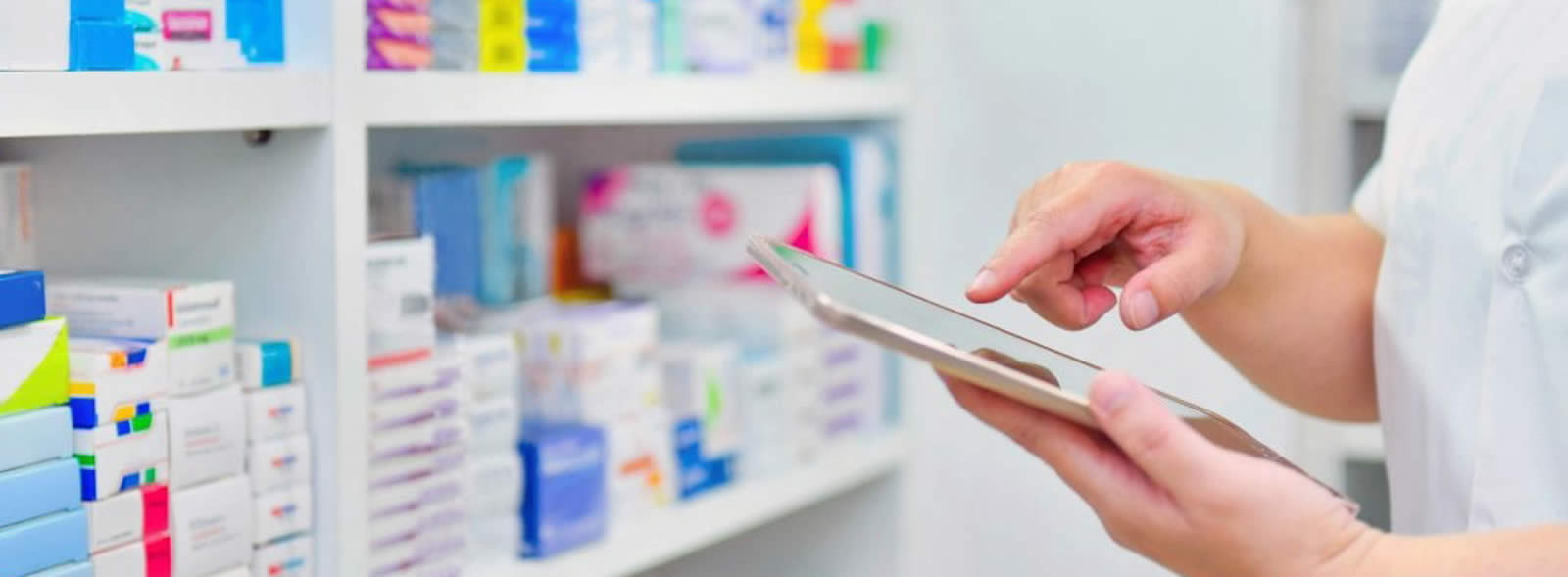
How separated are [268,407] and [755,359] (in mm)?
571

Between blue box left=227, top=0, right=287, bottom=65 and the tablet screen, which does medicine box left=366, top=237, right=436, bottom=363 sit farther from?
the tablet screen

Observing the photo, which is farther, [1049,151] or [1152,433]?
[1049,151]

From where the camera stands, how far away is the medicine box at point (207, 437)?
1000 millimetres

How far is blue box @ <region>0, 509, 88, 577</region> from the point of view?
0.89 meters

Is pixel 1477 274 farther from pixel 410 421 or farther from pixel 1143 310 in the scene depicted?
pixel 410 421

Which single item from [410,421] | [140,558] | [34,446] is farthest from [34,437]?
[410,421]

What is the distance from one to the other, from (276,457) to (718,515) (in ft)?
1.64

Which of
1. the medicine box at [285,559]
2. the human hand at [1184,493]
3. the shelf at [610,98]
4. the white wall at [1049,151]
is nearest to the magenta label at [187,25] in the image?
the shelf at [610,98]

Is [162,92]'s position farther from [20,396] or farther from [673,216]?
[673,216]

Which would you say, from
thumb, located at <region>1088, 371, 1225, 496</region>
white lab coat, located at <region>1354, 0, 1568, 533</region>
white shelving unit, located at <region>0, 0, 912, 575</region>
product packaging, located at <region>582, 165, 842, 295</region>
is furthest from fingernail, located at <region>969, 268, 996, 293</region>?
product packaging, located at <region>582, 165, 842, 295</region>

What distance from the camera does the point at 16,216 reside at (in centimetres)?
108

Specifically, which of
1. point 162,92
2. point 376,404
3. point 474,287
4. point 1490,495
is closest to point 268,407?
point 376,404

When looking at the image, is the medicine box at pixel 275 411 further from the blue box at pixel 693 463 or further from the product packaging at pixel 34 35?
the blue box at pixel 693 463

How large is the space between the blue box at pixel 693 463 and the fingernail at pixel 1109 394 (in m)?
0.78
